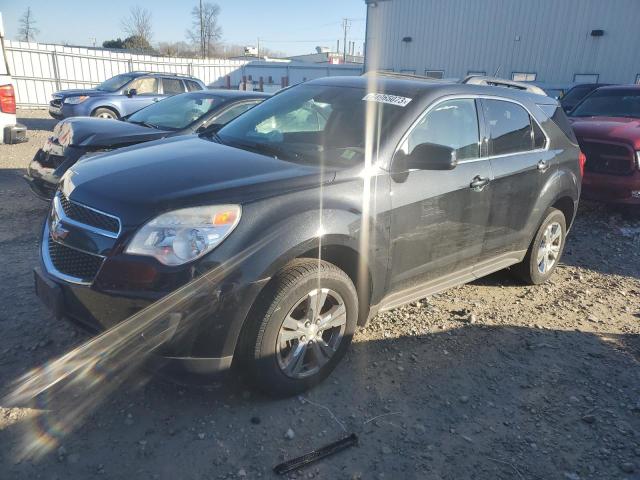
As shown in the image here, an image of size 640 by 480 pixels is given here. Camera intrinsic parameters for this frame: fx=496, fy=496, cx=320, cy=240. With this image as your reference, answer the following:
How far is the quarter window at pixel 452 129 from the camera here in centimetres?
337

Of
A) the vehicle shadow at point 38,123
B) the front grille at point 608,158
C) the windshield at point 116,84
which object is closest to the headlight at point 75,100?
the windshield at point 116,84

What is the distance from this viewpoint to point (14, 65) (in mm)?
18484

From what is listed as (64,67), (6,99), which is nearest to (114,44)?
(64,67)

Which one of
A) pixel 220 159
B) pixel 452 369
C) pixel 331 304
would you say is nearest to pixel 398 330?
pixel 452 369

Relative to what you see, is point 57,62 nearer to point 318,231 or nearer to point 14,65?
point 14,65

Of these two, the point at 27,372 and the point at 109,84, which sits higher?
the point at 109,84

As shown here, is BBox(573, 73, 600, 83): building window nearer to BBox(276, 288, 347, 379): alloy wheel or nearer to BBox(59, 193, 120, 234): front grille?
BBox(276, 288, 347, 379): alloy wheel

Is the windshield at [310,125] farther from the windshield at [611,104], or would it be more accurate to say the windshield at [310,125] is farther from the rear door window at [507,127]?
the windshield at [611,104]

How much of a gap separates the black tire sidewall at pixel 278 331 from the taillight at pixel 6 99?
7540 mm

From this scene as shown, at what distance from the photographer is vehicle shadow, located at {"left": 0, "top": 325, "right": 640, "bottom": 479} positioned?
2445 mm

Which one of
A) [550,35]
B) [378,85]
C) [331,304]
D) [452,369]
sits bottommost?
[452,369]

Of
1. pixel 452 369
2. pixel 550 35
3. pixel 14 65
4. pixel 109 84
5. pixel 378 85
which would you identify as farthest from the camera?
pixel 550 35

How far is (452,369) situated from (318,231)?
4.80 feet

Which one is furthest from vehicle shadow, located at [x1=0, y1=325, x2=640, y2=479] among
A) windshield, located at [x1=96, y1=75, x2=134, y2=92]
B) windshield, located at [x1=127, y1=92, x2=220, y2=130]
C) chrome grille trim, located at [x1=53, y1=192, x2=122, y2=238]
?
windshield, located at [x1=96, y1=75, x2=134, y2=92]
